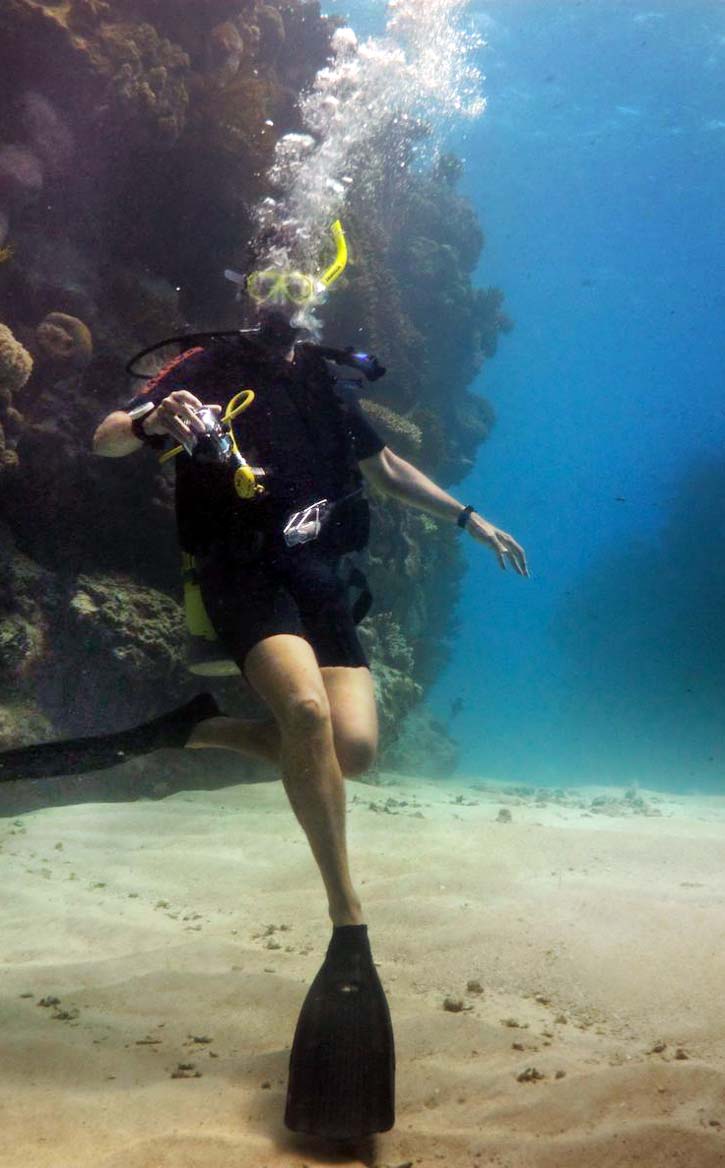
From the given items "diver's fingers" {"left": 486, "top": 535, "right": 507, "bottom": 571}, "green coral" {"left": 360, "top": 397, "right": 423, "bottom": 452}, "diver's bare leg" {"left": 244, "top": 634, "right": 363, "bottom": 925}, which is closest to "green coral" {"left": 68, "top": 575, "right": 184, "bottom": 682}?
"diver's fingers" {"left": 486, "top": 535, "right": 507, "bottom": 571}

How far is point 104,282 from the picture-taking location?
25.5ft

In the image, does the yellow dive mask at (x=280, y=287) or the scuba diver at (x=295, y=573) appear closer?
the scuba diver at (x=295, y=573)

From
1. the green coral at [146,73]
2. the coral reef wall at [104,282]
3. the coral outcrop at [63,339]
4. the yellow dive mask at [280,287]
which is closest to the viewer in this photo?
the yellow dive mask at [280,287]

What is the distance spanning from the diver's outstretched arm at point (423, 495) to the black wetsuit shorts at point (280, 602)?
0.83m

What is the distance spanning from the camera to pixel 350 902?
261 centimetres

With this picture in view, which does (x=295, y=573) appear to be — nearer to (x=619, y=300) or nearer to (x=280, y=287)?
(x=280, y=287)

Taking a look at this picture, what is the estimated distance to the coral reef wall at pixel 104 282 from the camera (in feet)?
20.5

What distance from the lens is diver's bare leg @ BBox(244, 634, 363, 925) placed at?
268 centimetres

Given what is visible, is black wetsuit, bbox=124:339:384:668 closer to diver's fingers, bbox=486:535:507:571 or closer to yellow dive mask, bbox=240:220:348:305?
yellow dive mask, bbox=240:220:348:305

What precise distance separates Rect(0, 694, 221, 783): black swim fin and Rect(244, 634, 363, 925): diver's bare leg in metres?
0.74

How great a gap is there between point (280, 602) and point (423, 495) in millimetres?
1461

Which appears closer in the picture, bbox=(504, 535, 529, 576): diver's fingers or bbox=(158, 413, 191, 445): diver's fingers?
bbox=(158, 413, 191, 445): diver's fingers

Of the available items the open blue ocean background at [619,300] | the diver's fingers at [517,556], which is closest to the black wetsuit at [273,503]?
the diver's fingers at [517,556]

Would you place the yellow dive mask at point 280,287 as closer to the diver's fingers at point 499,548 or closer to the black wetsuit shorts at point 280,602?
the black wetsuit shorts at point 280,602
